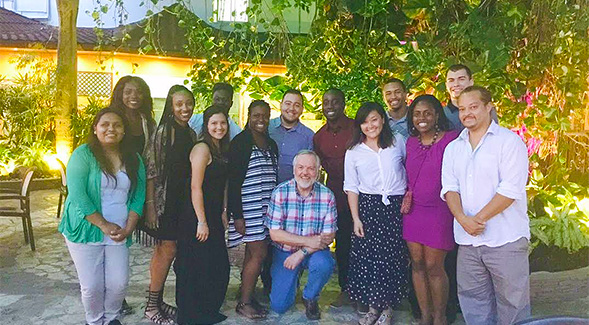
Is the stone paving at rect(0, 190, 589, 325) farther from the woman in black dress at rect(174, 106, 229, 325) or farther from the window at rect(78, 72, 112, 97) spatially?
the window at rect(78, 72, 112, 97)

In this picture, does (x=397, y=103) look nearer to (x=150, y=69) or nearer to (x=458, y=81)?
(x=458, y=81)

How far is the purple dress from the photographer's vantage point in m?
3.52

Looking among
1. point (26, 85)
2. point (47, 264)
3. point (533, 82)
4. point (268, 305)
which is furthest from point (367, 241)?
point (26, 85)

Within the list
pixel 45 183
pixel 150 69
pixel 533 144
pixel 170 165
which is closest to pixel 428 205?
pixel 170 165

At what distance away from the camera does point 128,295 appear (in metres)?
4.48

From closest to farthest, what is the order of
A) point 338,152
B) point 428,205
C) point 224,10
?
point 428,205
point 338,152
point 224,10

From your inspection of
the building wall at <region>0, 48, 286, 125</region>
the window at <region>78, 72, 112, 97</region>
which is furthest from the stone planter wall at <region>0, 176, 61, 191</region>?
the window at <region>78, 72, 112, 97</region>

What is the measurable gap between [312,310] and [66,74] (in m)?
6.46

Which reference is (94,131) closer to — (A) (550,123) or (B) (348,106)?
(B) (348,106)

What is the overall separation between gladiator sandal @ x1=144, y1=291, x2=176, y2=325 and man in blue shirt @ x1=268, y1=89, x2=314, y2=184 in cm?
120

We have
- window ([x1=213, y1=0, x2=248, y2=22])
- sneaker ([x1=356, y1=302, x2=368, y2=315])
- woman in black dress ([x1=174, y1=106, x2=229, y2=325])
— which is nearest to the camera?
woman in black dress ([x1=174, y1=106, x2=229, y2=325])

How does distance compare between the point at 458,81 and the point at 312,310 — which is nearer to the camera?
the point at 458,81

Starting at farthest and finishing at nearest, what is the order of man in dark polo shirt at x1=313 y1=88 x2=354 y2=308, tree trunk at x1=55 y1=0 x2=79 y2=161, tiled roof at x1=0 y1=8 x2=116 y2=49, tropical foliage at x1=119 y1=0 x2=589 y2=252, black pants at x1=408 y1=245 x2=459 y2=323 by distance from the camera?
tiled roof at x1=0 y1=8 x2=116 y2=49 → tree trunk at x1=55 y1=0 x2=79 y2=161 → tropical foliage at x1=119 y1=0 x2=589 y2=252 → man in dark polo shirt at x1=313 y1=88 x2=354 y2=308 → black pants at x1=408 y1=245 x2=459 y2=323

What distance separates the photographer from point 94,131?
11.3 feet
